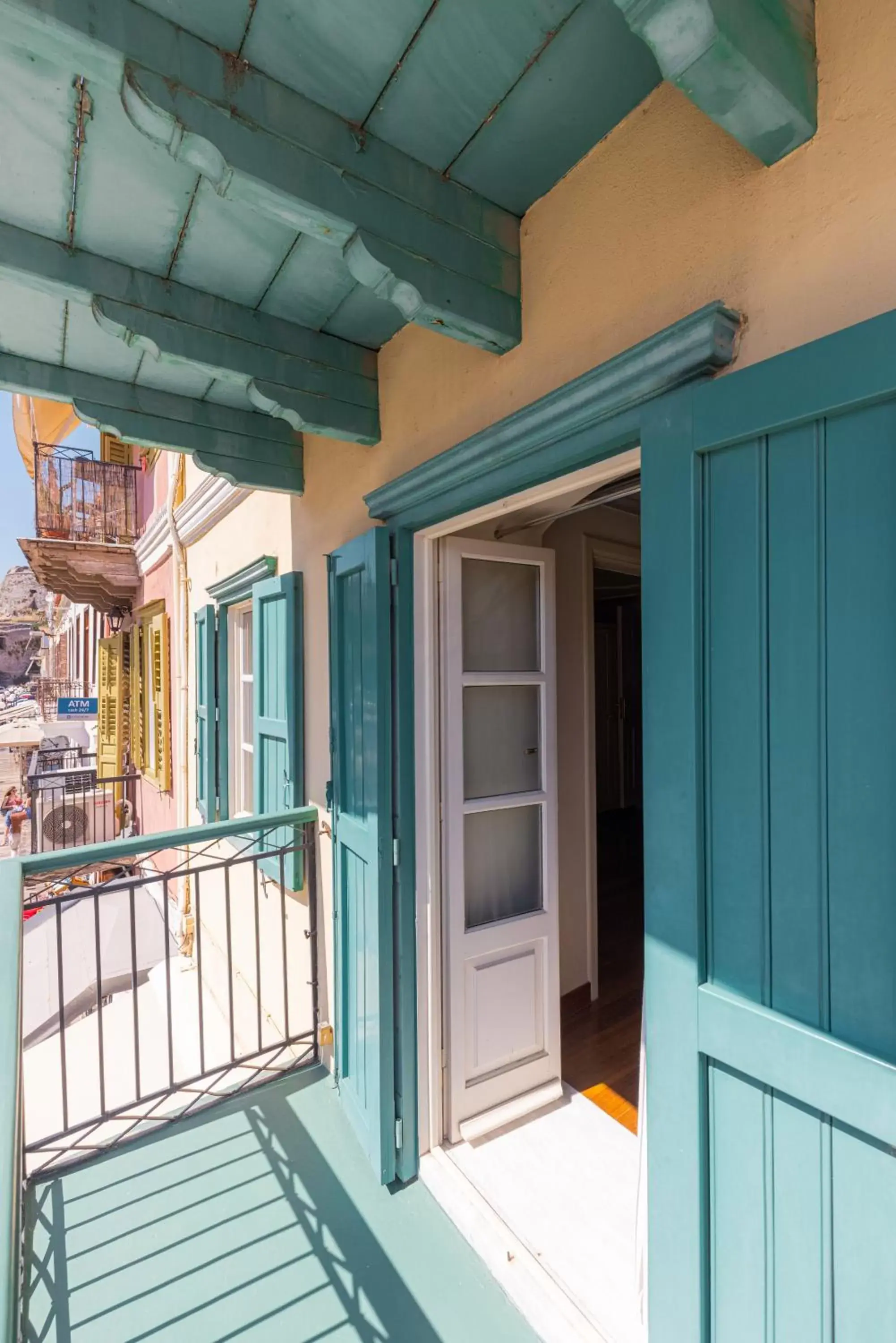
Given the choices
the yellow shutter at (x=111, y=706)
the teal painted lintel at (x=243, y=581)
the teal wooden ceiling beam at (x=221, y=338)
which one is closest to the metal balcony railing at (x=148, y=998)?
the teal painted lintel at (x=243, y=581)

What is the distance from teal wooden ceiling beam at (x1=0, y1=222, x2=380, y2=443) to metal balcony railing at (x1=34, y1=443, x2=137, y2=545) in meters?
4.88

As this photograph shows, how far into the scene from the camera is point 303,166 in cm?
108

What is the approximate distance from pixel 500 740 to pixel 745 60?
1.81m

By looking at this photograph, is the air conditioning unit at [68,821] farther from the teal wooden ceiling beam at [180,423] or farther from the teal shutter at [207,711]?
the teal wooden ceiling beam at [180,423]

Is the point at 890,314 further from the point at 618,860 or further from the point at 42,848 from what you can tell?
the point at 42,848

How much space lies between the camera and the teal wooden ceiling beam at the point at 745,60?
2.44 ft

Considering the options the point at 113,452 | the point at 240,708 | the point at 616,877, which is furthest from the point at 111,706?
the point at 616,877

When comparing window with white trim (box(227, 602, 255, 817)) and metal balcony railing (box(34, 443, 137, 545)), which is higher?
metal balcony railing (box(34, 443, 137, 545))

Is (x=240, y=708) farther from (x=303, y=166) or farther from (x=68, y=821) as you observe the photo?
(x=68, y=821)

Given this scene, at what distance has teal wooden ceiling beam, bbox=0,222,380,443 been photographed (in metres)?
1.42

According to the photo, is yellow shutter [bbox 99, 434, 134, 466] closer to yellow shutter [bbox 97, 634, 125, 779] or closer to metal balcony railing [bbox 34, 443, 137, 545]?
metal balcony railing [bbox 34, 443, 137, 545]

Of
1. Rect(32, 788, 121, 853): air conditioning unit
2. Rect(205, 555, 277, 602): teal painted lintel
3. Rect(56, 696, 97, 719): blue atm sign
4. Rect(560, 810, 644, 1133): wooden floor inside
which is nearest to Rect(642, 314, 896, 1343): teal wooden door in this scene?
Rect(560, 810, 644, 1133): wooden floor inside

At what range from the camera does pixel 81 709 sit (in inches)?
369

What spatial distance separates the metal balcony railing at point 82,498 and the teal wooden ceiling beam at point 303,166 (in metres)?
5.60
